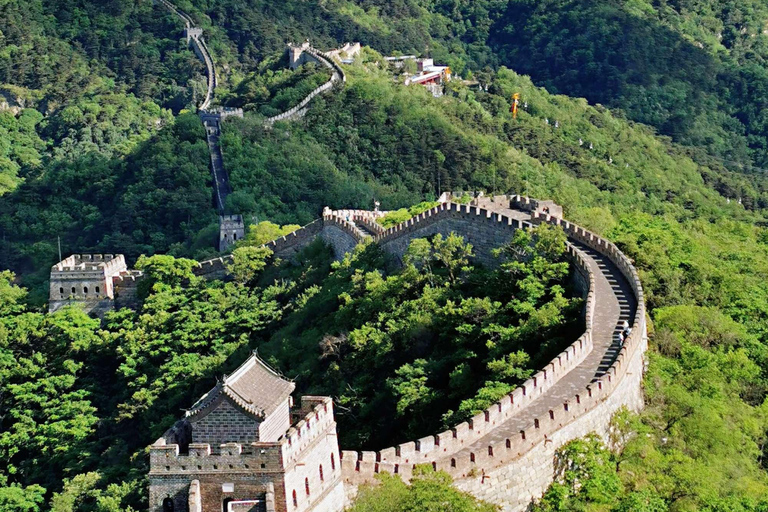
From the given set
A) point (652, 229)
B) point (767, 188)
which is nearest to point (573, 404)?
point (652, 229)

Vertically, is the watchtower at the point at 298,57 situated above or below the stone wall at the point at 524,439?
below

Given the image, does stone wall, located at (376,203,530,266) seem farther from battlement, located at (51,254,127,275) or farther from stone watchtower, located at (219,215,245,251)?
stone watchtower, located at (219,215,245,251)

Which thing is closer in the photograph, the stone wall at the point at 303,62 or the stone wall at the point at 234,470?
the stone wall at the point at 234,470

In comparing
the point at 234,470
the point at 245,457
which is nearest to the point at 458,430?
the point at 245,457

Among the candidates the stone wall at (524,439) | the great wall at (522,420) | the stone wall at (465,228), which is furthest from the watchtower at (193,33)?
the stone wall at (524,439)

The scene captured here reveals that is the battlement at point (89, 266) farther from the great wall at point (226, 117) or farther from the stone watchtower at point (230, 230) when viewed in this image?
the stone watchtower at point (230, 230)

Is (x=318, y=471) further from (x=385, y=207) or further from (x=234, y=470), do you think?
(x=385, y=207)
